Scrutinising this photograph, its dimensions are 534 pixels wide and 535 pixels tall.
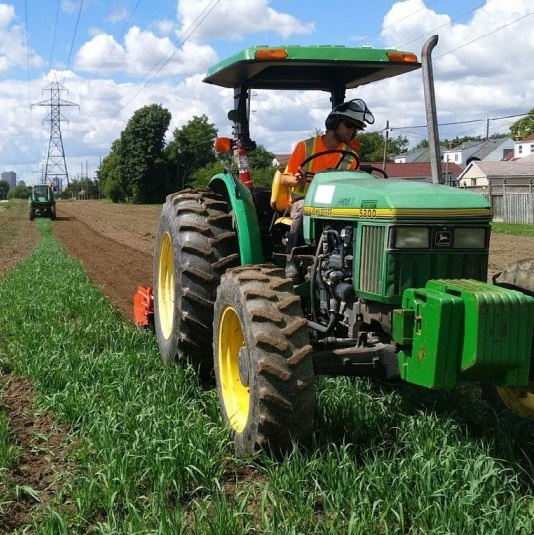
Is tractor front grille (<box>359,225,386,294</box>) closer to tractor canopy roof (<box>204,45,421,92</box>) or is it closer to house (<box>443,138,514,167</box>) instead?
tractor canopy roof (<box>204,45,421,92</box>)

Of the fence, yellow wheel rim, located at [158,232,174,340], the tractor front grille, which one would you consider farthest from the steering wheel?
the fence

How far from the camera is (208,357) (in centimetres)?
555

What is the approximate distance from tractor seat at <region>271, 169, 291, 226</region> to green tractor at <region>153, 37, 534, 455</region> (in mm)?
11

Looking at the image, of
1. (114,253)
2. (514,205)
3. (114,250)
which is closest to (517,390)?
(114,253)

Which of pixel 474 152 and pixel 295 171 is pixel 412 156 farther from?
pixel 295 171

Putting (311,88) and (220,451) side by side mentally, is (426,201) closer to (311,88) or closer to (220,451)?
(220,451)

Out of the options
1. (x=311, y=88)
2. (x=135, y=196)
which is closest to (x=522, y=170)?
(x=135, y=196)

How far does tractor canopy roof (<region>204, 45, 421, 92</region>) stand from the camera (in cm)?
507

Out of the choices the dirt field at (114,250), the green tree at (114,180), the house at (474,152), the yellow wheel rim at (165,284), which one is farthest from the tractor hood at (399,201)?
the house at (474,152)

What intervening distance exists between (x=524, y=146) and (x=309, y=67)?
7641 cm

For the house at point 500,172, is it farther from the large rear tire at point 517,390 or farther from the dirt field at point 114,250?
the large rear tire at point 517,390

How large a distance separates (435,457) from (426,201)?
1325mm

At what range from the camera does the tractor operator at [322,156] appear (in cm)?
525

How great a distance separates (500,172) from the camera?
54625 millimetres
